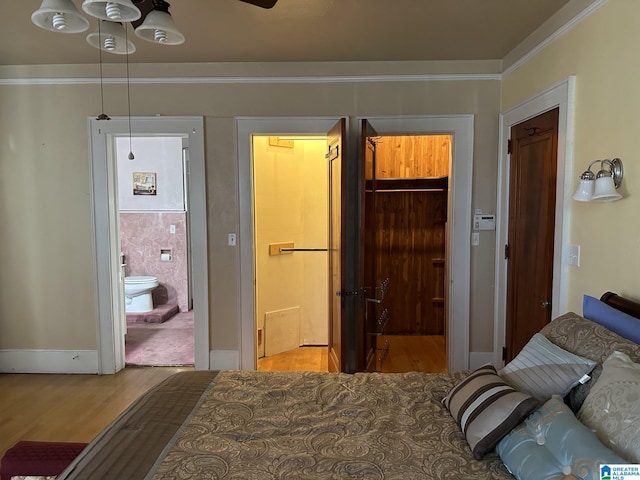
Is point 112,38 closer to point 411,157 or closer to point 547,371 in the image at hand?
point 547,371

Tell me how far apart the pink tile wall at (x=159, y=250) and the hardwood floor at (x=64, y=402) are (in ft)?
7.01

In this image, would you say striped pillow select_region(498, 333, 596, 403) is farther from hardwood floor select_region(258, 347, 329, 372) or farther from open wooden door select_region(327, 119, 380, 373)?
hardwood floor select_region(258, 347, 329, 372)

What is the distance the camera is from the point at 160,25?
68.6 inches

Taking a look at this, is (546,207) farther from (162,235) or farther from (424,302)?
(162,235)

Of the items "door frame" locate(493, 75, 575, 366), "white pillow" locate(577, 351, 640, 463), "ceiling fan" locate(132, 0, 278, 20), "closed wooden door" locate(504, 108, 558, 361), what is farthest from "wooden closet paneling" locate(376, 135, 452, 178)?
"white pillow" locate(577, 351, 640, 463)

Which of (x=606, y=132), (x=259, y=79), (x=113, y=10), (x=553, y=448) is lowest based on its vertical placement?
(x=553, y=448)

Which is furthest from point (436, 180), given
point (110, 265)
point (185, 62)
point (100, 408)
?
point (100, 408)

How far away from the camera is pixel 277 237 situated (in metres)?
4.22

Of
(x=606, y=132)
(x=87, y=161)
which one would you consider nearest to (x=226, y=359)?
(x=87, y=161)

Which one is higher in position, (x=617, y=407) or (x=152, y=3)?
(x=152, y=3)

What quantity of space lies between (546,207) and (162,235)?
4.80 m

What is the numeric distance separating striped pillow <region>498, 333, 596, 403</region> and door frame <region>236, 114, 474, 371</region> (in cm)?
185

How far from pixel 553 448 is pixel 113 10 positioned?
6.83 feet

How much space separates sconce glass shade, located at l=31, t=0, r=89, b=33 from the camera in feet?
5.24
